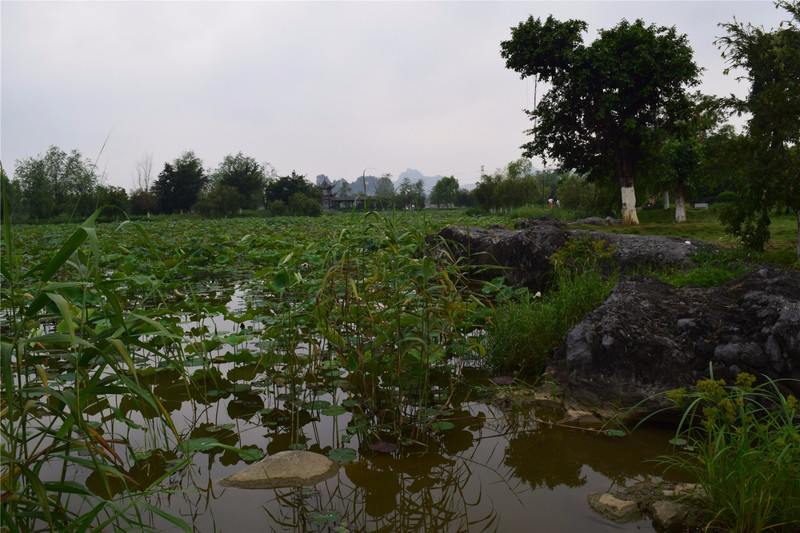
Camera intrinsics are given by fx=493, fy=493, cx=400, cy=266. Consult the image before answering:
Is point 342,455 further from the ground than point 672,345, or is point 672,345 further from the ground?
point 672,345

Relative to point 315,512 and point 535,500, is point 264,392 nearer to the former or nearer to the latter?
point 315,512

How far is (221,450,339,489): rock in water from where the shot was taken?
89.9 inches

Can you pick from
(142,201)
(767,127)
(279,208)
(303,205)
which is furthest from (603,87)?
(142,201)

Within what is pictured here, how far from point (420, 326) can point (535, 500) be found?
108 cm

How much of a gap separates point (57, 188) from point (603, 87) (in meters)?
16.6

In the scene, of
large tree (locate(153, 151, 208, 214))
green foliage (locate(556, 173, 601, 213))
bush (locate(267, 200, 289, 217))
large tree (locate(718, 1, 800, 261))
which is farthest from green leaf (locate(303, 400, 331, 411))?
large tree (locate(153, 151, 208, 214))

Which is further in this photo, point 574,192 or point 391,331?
point 574,192

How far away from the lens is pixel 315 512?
207cm

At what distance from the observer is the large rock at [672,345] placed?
9.24ft

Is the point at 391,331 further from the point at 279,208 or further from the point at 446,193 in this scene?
the point at 446,193

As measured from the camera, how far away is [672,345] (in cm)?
307

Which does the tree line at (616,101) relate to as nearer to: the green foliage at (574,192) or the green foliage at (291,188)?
the green foliage at (574,192)

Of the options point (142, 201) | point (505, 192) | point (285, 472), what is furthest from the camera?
point (142, 201)

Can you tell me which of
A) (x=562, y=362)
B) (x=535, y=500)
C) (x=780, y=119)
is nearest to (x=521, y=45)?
(x=780, y=119)
